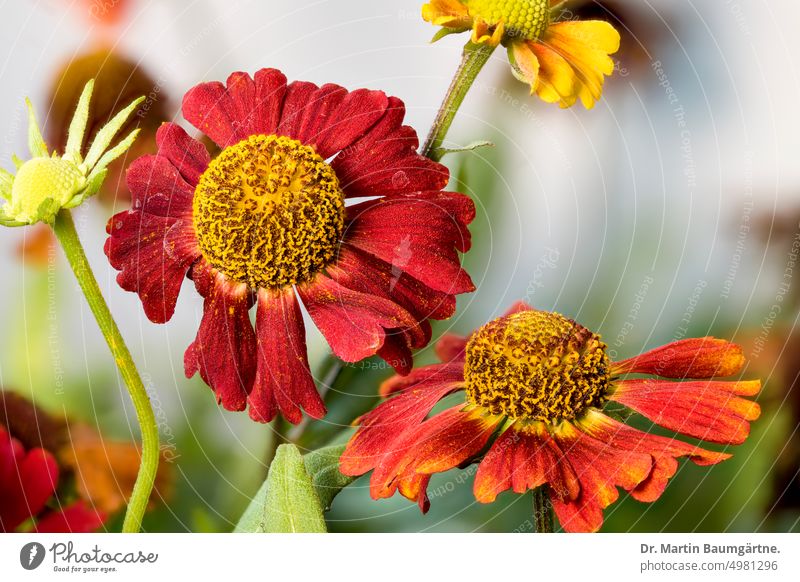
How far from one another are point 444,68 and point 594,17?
0.26 ft

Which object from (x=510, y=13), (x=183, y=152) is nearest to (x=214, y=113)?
(x=183, y=152)

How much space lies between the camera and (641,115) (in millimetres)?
476

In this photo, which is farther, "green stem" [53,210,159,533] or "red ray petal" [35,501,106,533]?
"red ray petal" [35,501,106,533]

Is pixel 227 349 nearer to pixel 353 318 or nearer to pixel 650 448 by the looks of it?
pixel 353 318

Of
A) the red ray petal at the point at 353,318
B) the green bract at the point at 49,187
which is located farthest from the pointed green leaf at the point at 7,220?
the red ray petal at the point at 353,318

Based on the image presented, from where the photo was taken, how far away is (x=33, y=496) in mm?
425

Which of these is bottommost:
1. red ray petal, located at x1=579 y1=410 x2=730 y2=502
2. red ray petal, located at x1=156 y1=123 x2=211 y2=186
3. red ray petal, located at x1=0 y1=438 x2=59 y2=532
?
red ray petal, located at x1=0 y1=438 x2=59 y2=532

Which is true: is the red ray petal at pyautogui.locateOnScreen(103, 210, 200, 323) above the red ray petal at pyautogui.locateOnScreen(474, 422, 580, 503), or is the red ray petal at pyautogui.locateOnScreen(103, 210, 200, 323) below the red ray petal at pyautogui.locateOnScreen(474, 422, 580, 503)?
→ above

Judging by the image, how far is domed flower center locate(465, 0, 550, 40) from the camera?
332 millimetres

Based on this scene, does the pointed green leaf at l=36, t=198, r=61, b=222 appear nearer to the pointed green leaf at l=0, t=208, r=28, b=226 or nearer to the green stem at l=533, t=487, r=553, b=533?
the pointed green leaf at l=0, t=208, r=28, b=226

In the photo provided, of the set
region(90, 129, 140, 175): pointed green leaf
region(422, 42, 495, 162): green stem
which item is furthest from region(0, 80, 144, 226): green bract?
region(422, 42, 495, 162): green stem

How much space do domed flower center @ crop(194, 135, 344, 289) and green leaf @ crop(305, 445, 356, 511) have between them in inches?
3.0

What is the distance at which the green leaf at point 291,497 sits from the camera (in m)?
0.32
